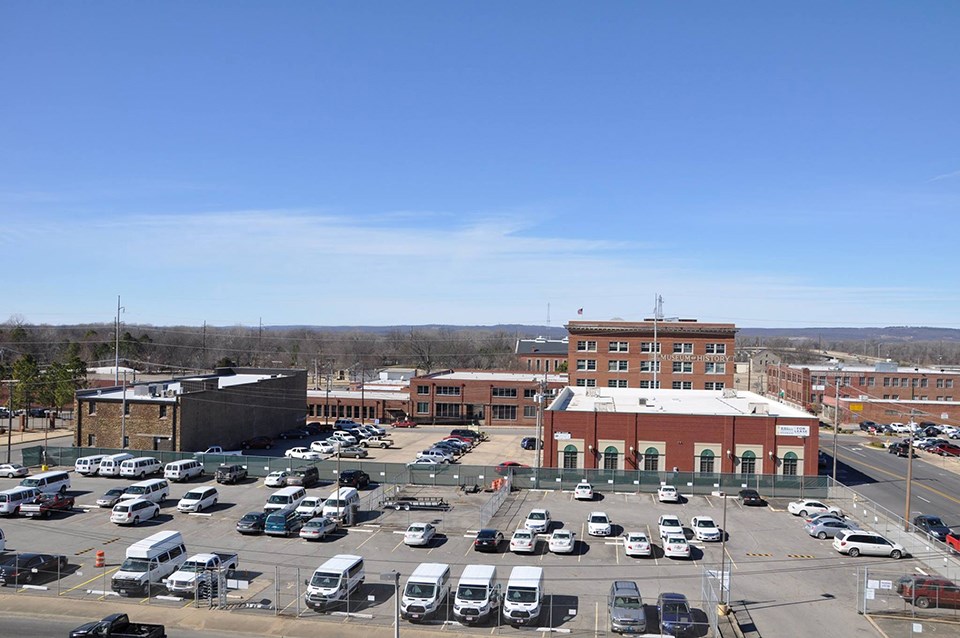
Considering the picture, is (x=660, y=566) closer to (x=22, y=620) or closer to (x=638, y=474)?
(x=638, y=474)

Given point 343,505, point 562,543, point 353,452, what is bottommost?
point 353,452

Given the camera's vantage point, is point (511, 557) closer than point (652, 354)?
Yes

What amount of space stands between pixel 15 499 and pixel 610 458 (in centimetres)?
4016

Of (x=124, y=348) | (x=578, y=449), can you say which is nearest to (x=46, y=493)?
(x=578, y=449)

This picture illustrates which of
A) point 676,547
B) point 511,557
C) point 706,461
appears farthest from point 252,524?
point 706,461

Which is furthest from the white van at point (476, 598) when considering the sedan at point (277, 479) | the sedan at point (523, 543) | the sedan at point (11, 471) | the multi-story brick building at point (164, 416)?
the multi-story brick building at point (164, 416)

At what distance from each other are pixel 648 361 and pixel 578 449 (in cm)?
3507

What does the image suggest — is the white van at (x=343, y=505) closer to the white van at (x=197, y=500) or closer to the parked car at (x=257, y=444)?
the white van at (x=197, y=500)

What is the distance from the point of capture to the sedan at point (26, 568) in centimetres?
3056

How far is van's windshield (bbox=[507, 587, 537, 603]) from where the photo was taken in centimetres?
2722

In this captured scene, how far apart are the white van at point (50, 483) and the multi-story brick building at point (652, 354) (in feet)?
187

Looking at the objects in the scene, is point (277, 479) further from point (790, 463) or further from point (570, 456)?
point (790, 463)

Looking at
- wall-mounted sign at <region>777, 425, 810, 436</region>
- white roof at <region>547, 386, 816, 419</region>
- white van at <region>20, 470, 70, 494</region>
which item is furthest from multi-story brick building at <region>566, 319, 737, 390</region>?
white van at <region>20, 470, 70, 494</region>

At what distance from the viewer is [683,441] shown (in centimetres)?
5662
